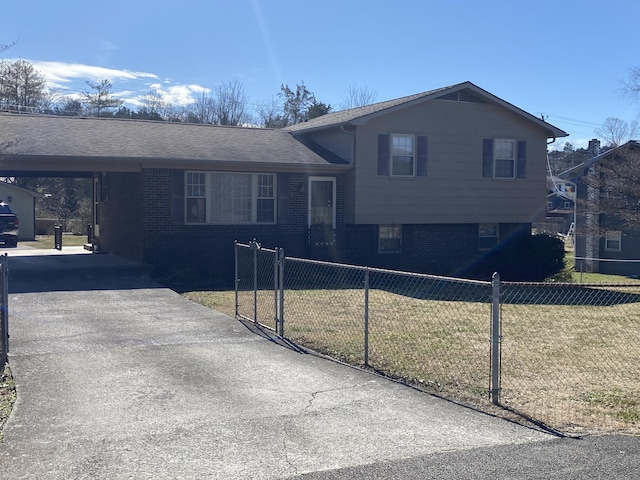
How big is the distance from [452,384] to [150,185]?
12698mm

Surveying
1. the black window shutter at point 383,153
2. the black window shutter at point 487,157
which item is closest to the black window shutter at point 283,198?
the black window shutter at point 383,153

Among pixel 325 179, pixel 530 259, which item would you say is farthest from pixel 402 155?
pixel 530 259

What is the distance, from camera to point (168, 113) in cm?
6088

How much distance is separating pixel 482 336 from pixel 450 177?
1144cm

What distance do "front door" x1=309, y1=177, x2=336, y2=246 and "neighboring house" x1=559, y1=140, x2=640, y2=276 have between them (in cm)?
1136

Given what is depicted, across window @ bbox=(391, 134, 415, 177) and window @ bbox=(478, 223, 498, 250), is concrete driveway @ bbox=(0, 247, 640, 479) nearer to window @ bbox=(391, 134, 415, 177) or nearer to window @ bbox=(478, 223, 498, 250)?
window @ bbox=(391, 134, 415, 177)

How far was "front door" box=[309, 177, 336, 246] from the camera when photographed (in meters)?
21.0

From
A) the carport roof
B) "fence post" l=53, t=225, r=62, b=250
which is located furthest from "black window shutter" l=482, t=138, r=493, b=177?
"fence post" l=53, t=225, r=62, b=250

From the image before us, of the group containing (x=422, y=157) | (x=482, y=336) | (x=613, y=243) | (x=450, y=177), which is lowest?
(x=482, y=336)

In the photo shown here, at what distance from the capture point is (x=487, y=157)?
22.7 metres

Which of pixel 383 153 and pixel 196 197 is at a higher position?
pixel 383 153

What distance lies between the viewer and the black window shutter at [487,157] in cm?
2264

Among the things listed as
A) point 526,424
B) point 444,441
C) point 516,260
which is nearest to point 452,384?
point 526,424

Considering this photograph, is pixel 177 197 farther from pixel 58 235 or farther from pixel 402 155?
pixel 58 235
